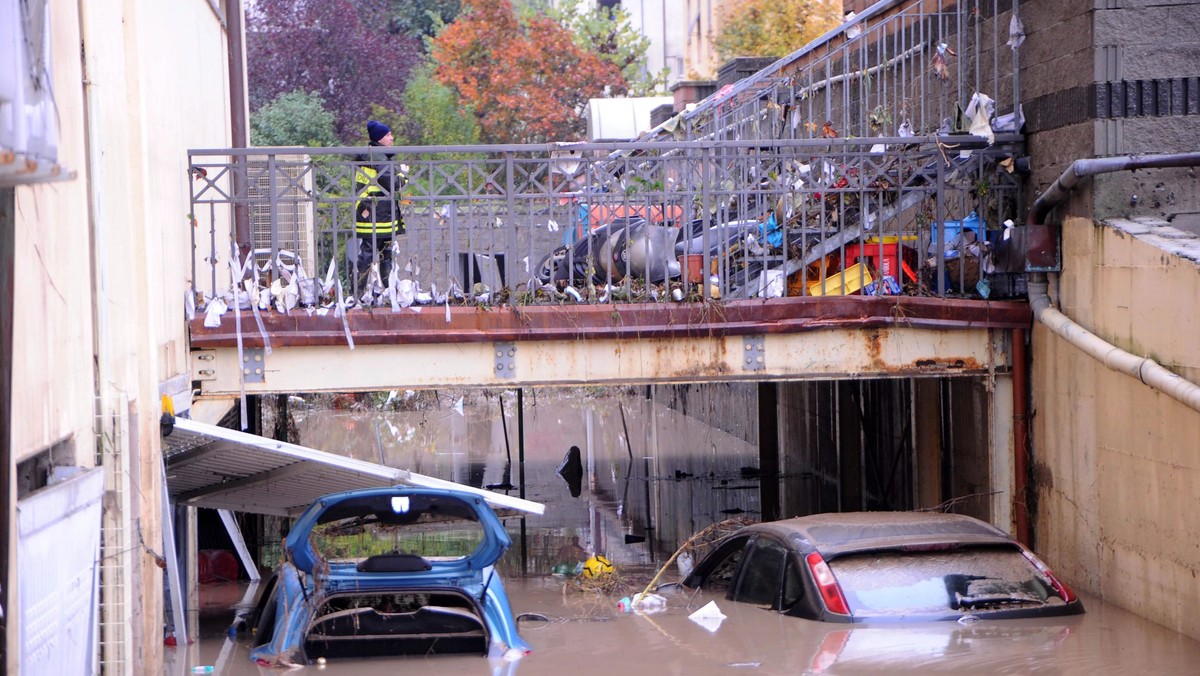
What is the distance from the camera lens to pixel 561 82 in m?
29.8

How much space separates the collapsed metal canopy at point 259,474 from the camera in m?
8.11

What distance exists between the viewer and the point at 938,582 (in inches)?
274

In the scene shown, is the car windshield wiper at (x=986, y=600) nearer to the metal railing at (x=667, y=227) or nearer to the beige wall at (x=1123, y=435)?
the beige wall at (x=1123, y=435)

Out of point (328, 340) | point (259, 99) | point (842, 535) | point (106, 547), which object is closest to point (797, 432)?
point (328, 340)

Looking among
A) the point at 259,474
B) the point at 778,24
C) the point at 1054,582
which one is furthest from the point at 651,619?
the point at 778,24

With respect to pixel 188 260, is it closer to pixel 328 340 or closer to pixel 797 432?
pixel 328 340

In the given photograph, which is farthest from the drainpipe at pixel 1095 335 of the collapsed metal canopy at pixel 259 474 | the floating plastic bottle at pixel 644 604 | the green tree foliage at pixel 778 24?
the green tree foliage at pixel 778 24

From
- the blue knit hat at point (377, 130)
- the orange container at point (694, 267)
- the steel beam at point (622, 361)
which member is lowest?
the steel beam at point (622, 361)

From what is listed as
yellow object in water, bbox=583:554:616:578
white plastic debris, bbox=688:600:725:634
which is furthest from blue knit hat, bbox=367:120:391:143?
white plastic debris, bbox=688:600:725:634

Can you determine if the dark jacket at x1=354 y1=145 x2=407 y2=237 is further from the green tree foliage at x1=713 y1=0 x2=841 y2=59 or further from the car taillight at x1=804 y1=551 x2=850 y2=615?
the green tree foliage at x1=713 y1=0 x2=841 y2=59

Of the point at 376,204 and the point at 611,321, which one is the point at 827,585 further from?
the point at 376,204

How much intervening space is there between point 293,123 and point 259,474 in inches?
893

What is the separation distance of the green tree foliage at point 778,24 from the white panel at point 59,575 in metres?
23.3

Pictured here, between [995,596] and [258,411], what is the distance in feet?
33.2
